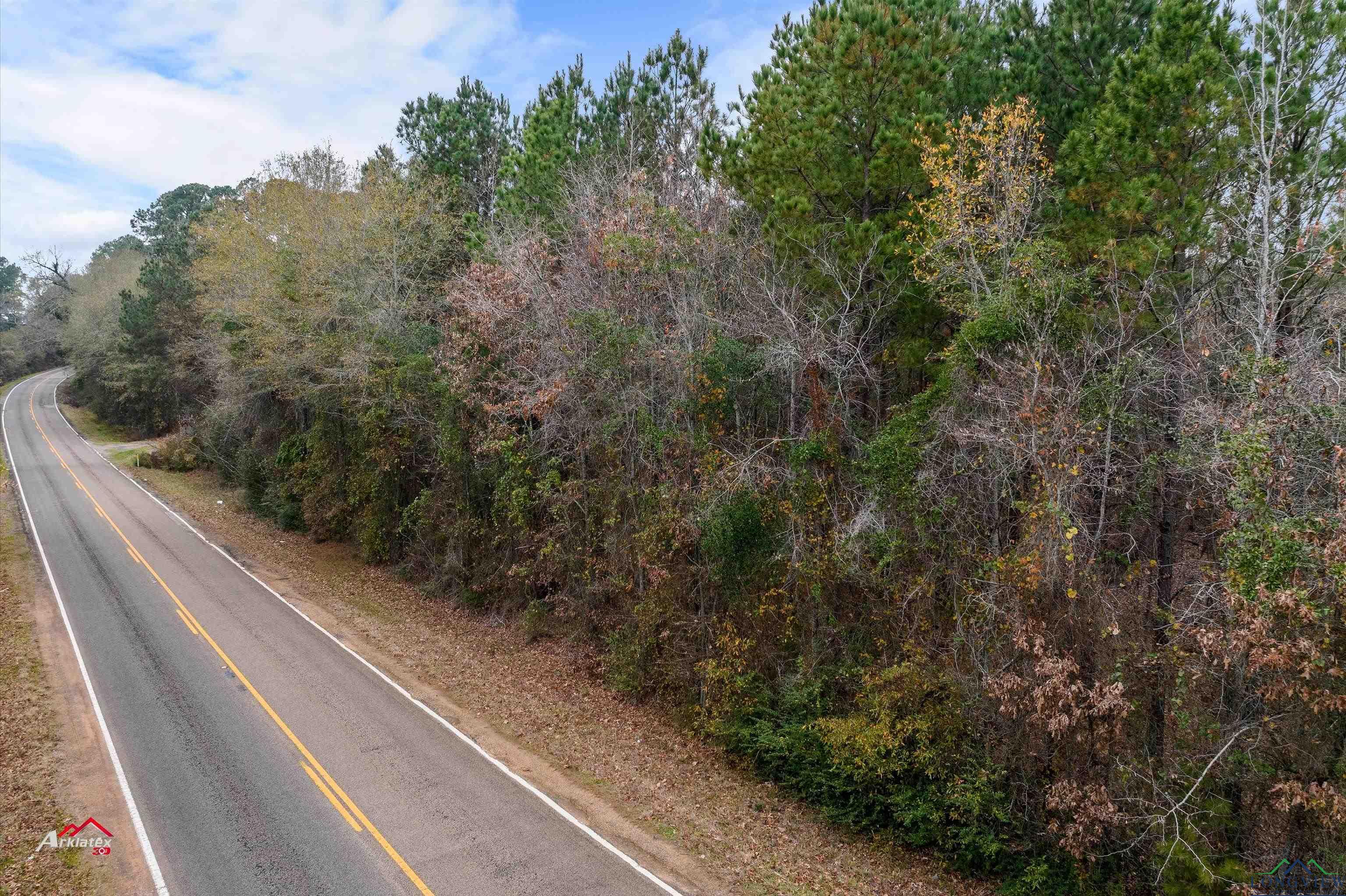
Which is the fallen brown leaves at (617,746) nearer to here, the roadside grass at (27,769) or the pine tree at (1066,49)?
the roadside grass at (27,769)

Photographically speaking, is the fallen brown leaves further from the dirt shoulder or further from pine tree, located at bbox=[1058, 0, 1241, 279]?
pine tree, located at bbox=[1058, 0, 1241, 279]

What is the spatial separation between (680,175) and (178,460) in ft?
124

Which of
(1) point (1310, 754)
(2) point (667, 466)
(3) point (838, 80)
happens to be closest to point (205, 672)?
(2) point (667, 466)

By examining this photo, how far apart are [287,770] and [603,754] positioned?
5.60 metres

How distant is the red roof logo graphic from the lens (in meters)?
11.6

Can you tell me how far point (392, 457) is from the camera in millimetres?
26812

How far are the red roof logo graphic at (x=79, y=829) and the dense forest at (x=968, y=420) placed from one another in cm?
997

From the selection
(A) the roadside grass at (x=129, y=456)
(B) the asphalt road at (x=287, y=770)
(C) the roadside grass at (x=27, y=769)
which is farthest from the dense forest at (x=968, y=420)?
(A) the roadside grass at (x=129, y=456)

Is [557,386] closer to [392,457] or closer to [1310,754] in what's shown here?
[392,457]
